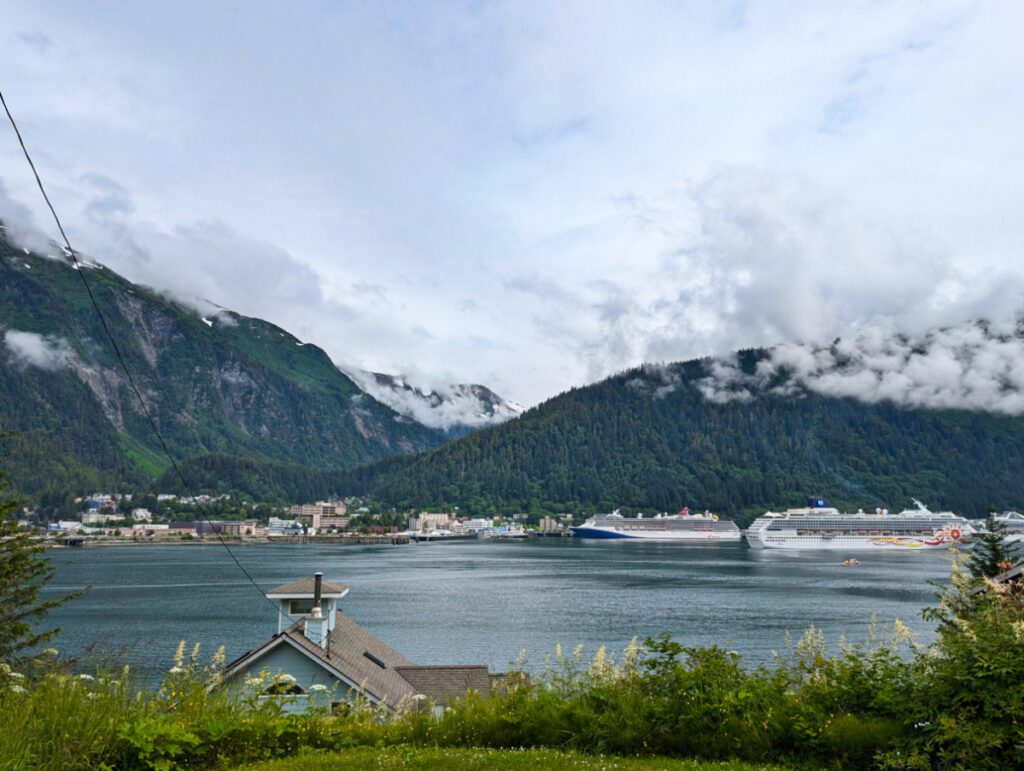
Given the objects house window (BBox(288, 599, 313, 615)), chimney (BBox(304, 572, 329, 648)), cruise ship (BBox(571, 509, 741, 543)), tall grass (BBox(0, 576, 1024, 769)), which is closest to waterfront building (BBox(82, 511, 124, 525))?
cruise ship (BBox(571, 509, 741, 543))

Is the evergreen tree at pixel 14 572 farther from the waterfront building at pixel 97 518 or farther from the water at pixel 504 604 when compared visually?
the waterfront building at pixel 97 518

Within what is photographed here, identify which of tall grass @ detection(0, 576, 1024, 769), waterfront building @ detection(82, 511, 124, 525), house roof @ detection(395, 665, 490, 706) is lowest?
waterfront building @ detection(82, 511, 124, 525)

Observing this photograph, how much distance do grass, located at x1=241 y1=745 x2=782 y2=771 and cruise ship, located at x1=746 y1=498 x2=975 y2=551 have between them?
134880mm

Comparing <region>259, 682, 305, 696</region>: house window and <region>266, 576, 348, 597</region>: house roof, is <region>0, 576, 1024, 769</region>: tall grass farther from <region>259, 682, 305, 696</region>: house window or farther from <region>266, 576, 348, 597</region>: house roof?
<region>266, 576, 348, 597</region>: house roof

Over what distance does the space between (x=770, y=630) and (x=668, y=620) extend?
6.19 meters

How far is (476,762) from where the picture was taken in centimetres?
564

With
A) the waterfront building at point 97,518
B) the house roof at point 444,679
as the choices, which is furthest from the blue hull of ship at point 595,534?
the house roof at point 444,679

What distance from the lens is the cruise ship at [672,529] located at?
15775cm

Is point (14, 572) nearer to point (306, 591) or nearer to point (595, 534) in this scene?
point (306, 591)

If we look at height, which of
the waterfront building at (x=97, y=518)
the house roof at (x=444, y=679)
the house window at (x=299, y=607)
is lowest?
the waterfront building at (x=97, y=518)

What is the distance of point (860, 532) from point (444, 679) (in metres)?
132

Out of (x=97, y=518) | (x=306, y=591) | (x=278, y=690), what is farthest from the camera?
(x=97, y=518)

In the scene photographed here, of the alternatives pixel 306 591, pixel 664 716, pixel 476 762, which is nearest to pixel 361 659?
pixel 306 591

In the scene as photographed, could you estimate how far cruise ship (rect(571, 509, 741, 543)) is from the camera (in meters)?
158
